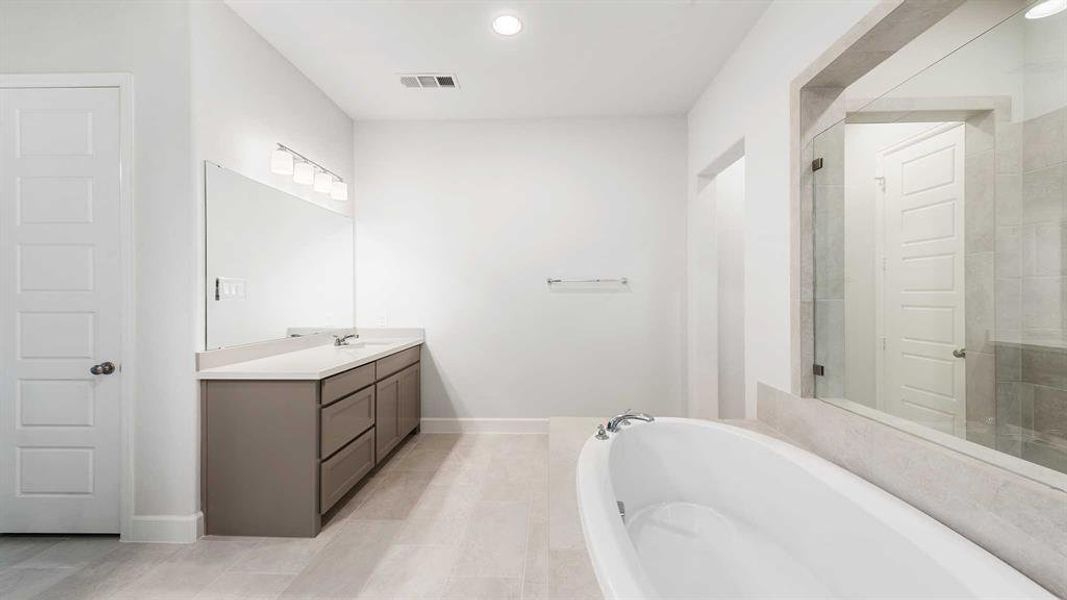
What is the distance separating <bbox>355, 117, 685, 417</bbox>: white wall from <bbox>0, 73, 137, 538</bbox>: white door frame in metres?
1.65

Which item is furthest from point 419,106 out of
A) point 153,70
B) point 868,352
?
point 868,352

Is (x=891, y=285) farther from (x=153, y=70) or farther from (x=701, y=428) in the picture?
(x=153, y=70)

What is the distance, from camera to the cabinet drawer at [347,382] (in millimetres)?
2115

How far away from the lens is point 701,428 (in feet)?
6.27

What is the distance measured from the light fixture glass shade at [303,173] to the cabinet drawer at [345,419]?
1421 mm

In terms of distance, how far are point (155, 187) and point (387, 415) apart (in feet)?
5.72

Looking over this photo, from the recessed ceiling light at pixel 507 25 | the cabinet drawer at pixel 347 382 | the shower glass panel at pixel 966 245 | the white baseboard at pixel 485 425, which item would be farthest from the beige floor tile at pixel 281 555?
the recessed ceiling light at pixel 507 25

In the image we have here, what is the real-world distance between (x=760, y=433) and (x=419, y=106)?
3112 mm

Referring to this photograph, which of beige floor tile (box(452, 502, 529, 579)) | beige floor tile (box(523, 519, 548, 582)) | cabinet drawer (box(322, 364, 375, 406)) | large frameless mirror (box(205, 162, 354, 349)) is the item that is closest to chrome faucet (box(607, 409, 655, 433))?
beige floor tile (box(523, 519, 548, 582))

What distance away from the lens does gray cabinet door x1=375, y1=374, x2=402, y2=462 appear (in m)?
2.74

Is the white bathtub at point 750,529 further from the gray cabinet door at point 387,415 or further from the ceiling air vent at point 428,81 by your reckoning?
the ceiling air vent at point 428,81

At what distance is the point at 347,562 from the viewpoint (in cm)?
187

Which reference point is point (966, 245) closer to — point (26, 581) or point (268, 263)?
point (268, 263)

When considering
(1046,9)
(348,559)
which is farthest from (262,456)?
(1046,9)
